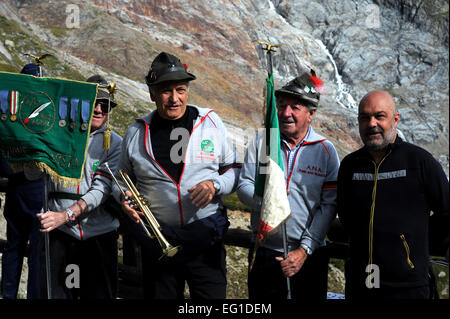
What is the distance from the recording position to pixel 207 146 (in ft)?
12.1

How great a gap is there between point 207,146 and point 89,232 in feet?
4.28

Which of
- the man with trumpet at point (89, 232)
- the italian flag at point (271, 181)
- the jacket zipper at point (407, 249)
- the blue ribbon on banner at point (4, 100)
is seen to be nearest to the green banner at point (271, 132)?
the italian flag at point (271, 181)

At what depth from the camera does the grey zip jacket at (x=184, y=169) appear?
11.9 ft

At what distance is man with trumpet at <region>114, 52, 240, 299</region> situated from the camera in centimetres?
360

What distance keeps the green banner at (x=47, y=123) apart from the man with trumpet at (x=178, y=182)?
61cm

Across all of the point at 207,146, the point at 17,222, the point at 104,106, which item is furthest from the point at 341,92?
the point at 207,146

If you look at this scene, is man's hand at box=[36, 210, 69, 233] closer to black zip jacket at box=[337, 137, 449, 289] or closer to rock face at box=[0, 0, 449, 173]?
black zip jacket at box=[337, 137, 449, 289]

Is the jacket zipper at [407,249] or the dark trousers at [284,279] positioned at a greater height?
the jacket zipper at [407,249]

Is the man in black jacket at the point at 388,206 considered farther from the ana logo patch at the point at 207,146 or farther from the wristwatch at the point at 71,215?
the wristwatch at the point at 71,215

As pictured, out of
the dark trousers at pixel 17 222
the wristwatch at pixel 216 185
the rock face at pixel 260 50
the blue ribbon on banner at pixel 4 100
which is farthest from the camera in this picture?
the rock face at pixel 260 50

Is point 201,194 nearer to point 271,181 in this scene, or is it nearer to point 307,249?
point 271,181

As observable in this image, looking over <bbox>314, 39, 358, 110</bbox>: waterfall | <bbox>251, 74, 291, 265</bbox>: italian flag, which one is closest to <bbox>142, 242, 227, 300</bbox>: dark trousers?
<bbox>251, 74, 291, 265</bbox>: italian flag

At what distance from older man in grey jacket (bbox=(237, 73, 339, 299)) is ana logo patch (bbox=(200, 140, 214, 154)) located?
332 mm

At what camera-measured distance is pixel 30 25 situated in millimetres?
68625
